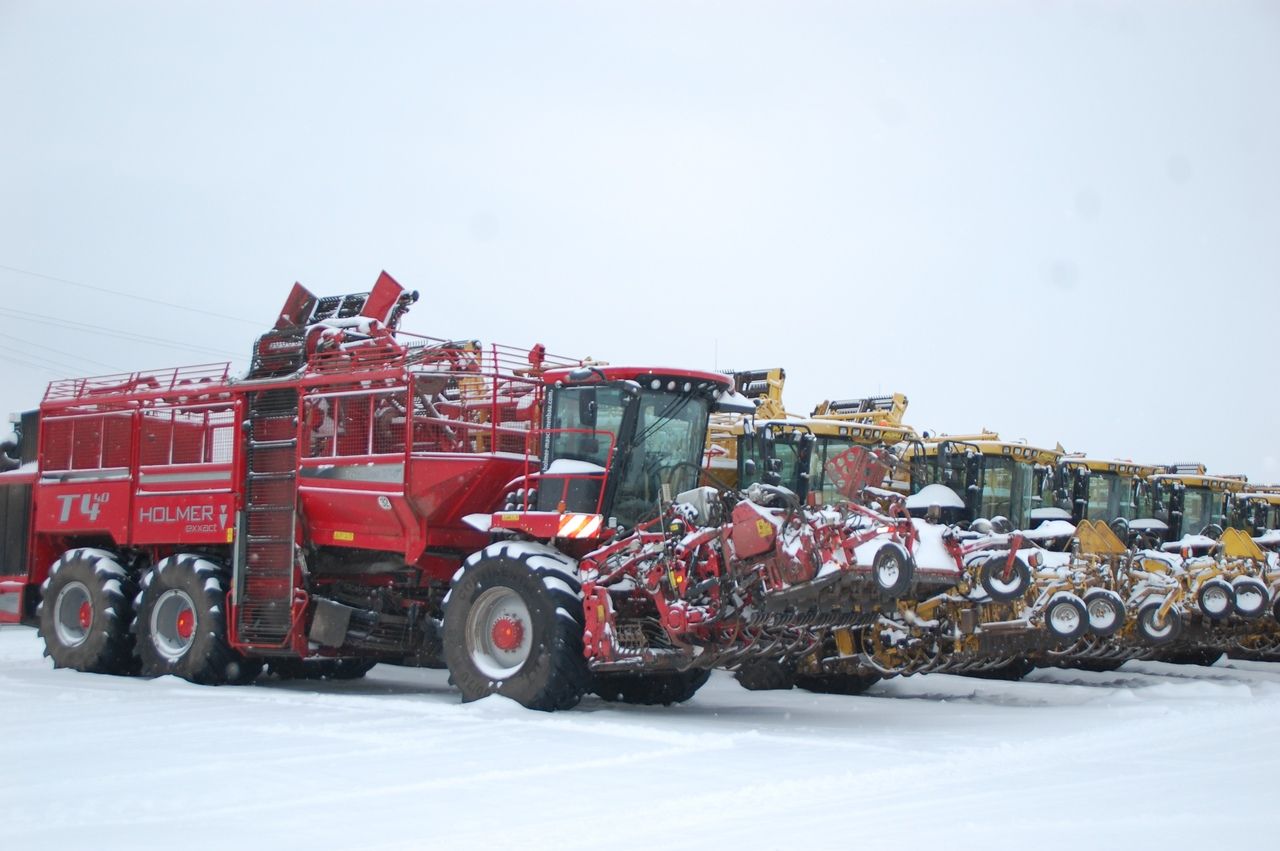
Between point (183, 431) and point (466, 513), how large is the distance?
390 centimetres

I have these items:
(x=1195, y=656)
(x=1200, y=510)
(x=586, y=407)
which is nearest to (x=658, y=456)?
(x=586, y=407)

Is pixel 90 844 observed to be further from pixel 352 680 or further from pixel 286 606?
pixel 352 680

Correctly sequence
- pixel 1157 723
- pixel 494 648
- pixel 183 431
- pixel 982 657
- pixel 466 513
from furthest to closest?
pixel 183 431
pixel 982 657
pixel 466 513
pixel 494 648
pixel 1157 723

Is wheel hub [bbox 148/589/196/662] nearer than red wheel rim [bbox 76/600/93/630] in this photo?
Yes

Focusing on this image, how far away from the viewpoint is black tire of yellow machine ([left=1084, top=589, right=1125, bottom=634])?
13.6 m

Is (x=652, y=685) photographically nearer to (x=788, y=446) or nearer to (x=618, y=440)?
(x=618, y=440)

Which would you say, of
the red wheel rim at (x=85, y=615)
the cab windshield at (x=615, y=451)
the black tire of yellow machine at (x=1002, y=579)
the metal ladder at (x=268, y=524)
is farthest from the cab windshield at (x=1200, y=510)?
the red wheel rim at (x=85, y=615)

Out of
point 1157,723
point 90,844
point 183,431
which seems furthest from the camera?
point 183,431

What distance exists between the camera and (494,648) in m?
11.6

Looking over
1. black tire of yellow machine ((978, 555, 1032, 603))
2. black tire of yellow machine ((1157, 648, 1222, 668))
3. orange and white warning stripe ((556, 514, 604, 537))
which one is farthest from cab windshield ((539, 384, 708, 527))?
black tire of yellow machine ((1157, 648, 1222, 668))

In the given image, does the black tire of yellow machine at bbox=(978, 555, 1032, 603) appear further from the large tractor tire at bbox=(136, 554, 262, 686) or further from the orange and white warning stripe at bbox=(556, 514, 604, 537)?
the large tractor tire at bbox=(136, 554, 262, 686)

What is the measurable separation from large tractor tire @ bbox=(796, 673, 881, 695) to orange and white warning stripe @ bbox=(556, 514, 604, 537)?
12.3ft

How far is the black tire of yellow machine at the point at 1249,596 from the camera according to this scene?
606 inches

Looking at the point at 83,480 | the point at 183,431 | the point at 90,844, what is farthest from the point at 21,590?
the point at 90,844
